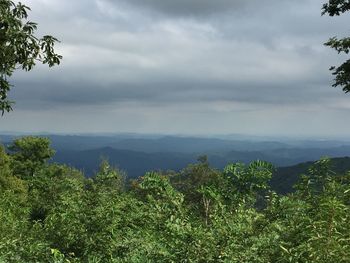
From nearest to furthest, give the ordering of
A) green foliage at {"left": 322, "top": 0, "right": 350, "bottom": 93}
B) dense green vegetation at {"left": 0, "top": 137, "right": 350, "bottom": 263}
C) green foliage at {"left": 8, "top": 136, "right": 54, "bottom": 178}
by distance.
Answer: dense green vegetation at {"left": 0, "top": 137, "right": 350, "bottom": 263}
green foliage at {"left": 322, "top": 0, "right": 350, "bottom": 93}
green foliage at {"left": 8, "top": 136, "right": 54, "bottom": 178}

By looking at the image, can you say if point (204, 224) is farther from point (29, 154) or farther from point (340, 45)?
point (29, 154)

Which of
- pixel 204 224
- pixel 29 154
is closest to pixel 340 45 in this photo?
pixel 204 224

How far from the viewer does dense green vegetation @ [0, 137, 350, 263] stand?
6758mm

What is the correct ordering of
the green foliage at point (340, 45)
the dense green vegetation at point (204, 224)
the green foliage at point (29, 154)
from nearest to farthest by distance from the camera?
the dense green vegetation at point (204, 224) < the green foliage at point (340, 45) < the green foliage at point (29, 154)

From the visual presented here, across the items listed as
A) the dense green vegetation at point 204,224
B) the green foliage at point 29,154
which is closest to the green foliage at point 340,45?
the dense green vegetation at point 204,224

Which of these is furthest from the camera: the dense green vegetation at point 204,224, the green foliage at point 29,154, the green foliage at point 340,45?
the green foliage at point 29,154

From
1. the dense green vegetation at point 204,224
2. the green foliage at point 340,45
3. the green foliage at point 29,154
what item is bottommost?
the green foliage at point 29,154

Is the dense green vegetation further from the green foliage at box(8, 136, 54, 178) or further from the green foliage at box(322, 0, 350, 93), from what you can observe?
the green foliage at box(8, 136, 54, 178)

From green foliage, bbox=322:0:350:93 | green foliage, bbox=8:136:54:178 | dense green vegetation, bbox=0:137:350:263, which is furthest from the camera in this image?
green foliage, bbox=8:136:54:178

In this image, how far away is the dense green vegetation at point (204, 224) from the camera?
266 inches

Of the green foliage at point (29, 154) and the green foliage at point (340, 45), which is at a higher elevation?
the green foliage at point (340, 45)

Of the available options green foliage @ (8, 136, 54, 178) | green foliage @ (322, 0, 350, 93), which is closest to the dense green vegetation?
green foliage @ (322, 0, 350, 93)

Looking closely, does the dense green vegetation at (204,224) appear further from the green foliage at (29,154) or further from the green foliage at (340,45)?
the green foliage at (29,154)

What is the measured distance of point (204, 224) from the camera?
10586mm
